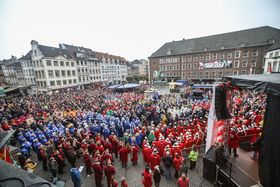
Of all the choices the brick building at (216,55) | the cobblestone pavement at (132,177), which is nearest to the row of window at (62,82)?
the brick building at (216,55)

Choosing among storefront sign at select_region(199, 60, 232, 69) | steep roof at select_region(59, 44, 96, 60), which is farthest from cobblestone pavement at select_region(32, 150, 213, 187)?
steep roof at select_region(59, 44, 96, 60)

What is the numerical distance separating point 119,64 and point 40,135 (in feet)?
206

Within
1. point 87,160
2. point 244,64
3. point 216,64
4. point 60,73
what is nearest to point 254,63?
Answer: point 244,64

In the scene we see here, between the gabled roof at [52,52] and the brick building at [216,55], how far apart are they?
31.8 meters

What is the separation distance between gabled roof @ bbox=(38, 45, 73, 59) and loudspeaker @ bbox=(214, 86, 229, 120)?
1689 inches

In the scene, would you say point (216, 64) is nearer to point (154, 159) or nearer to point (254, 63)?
point (254, 63)

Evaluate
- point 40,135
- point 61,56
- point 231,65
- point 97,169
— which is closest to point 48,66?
point 61,56

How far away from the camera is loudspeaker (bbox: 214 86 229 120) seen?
6287 millimetres

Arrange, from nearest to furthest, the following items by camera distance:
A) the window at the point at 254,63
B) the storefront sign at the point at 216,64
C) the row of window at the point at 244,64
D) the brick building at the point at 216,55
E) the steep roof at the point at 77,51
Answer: the brick building at the point at 216,55, the window at the point at 254,63, the row of window at the point at 244,64, the storefront sign at the point at 216,64, the steep roof at the point at 77,51

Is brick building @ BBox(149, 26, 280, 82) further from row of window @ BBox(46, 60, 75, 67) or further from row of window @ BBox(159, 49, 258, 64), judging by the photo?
row of window @ BBox(46, 60, 75, 67)

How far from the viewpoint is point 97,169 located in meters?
6.73

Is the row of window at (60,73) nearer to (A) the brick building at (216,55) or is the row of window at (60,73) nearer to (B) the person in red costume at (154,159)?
(A) the brick building at (216,55)

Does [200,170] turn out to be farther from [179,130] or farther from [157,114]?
[157,114]

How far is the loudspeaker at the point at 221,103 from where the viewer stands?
20.6 ft
